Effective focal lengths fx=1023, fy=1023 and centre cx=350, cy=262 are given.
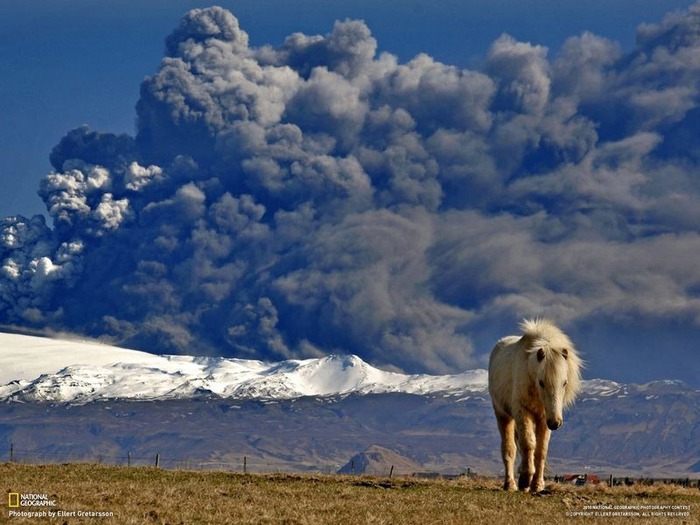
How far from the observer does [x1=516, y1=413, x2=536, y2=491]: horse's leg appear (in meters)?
32.7

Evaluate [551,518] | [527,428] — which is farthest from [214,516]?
[527,428]

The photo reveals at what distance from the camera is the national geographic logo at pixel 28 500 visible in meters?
25.2

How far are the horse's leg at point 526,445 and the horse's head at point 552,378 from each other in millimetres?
1010

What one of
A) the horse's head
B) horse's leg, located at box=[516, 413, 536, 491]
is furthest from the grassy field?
the horse's head

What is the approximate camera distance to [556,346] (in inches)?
1261

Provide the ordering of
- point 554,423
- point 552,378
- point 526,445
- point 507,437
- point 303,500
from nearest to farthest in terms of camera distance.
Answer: point 303,500 < point 554,423 < point 552,378 < point 526,445 < point 507,437

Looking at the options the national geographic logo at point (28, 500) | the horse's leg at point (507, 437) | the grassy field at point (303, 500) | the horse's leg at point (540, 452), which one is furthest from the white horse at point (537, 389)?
the national geographic logo at point (28, 500)

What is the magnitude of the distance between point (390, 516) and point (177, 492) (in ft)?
24.6

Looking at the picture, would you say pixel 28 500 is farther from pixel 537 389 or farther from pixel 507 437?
pixel 507 437

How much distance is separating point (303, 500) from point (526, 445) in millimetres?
7815

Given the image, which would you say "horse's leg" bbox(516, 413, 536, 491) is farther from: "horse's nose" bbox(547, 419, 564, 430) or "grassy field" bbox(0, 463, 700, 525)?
"horse's nose" bbox(547, 419, 564, 430)

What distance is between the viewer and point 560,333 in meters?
33.4

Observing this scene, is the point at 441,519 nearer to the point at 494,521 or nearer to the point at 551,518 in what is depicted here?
the point at 494,521

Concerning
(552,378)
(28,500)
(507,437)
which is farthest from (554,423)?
(28,500)
